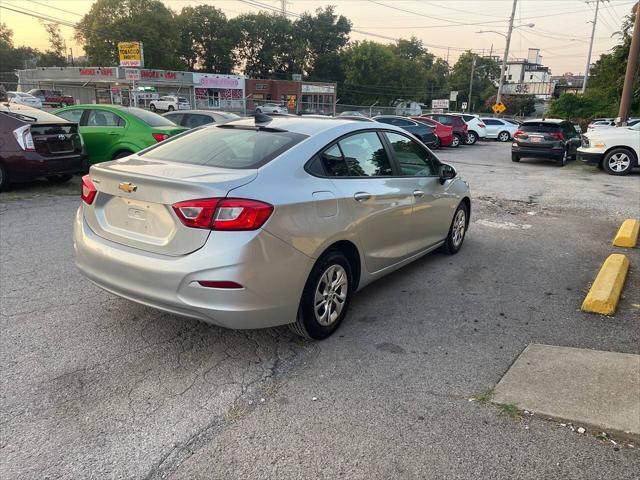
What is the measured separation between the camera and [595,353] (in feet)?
12.1

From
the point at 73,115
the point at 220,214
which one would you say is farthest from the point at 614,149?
the point at 220,214

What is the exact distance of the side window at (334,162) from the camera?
3888mm

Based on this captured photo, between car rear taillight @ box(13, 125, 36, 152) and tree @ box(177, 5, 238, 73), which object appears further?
tree @ box(177, 5, 238, 73)

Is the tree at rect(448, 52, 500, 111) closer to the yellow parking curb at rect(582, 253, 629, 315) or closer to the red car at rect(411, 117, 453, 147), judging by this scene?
the red car at rect(411, 117, 453, 147)

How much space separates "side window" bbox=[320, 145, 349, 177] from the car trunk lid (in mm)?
698

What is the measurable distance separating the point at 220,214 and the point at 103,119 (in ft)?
26.1

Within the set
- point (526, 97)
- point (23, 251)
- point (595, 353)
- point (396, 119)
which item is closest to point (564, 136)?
point (396, 119)

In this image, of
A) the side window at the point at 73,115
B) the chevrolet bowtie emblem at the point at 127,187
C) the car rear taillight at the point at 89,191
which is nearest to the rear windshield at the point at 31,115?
the side window at the point at 73,115

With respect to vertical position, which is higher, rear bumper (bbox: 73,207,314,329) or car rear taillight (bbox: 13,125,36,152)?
car rear taillight (bbox: 13,125,36,152)

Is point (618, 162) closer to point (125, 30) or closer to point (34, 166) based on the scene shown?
point (34, 166)

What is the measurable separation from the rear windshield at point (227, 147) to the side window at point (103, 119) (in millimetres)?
6016

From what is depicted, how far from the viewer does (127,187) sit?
3404mm

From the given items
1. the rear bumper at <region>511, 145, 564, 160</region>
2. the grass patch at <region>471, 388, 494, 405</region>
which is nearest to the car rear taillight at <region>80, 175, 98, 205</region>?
the grass patch at <region>471, 388, 494, 405</region>

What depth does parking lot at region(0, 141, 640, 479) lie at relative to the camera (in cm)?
257
